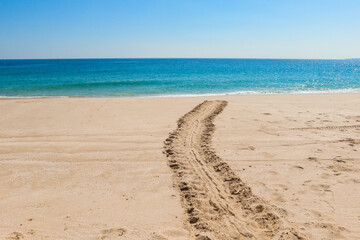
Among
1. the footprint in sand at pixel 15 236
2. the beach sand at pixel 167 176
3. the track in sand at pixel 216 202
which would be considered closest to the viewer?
the footprint in sand at pixel 15 236

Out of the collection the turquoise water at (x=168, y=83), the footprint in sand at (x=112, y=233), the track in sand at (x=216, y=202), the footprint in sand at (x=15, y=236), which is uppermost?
the turquoise water at (x=168, y=83)

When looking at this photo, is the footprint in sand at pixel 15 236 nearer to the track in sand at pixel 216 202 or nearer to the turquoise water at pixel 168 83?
the track in sand at pixel 216 202

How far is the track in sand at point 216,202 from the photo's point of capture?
3609 millimetres

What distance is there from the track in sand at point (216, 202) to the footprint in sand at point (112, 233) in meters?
0.93

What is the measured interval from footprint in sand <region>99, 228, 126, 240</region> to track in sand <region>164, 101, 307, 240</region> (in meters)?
0.93

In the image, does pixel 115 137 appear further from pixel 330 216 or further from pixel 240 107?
pixel 240 107

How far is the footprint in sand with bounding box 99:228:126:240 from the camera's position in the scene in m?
3.48

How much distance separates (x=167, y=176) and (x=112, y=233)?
1.92 m

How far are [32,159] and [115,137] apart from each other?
2.31 metres

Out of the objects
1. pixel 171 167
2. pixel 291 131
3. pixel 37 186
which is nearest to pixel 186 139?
pixel 171 167

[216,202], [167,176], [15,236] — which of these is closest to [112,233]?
[15,236]

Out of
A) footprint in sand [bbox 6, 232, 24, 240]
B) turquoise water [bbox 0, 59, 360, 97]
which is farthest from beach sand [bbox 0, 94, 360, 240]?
→ turquoise water [bbox 0, 59, 360, 97]

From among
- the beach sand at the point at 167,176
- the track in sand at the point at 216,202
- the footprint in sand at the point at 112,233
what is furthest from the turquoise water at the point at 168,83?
the footprint in sand at the point at 112,233

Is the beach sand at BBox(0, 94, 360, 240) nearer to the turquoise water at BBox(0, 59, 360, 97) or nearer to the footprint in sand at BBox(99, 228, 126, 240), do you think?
the footprint in sand at BBox(99, 228, 126, 240)
